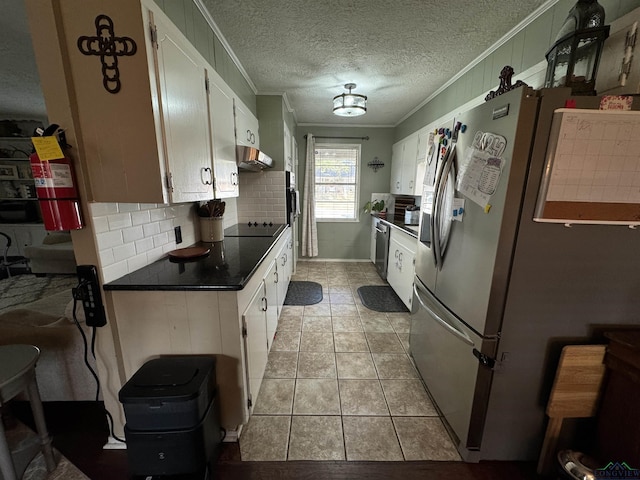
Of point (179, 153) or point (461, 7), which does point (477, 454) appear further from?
point (461, 7)

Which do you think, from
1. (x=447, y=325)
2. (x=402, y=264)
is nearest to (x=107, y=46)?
(x=447, y=325)

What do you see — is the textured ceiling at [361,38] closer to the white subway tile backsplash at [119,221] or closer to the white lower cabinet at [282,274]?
the white subway tile backsplash at [119,221]

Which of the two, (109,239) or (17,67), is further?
(17,67)

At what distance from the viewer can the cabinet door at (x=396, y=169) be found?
13.3ft

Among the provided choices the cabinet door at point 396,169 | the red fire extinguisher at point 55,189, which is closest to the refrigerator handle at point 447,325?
the red fire extinguisher at point 55,189

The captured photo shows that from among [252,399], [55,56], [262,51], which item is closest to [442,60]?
[262,51]

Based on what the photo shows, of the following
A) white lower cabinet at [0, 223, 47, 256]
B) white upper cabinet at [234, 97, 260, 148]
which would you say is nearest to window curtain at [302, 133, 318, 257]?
white upper cabinet at [234, 97, 260, 148]

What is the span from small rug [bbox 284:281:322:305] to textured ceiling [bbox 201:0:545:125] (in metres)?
2.55

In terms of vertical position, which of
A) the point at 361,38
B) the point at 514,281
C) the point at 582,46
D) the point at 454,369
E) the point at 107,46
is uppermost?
the point at 361,38

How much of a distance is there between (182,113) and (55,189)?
0.63 metres

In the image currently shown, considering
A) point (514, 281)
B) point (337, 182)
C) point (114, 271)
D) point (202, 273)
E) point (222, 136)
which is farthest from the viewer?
point (337, 182)

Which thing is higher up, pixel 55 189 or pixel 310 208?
pixel 55 189

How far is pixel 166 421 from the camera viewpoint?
103 centimetres

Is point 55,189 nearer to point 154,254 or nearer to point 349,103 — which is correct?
point 154,254
